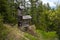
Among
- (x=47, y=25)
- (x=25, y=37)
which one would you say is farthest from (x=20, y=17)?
(x=47, y=25)

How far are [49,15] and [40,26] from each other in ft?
A: 11.2

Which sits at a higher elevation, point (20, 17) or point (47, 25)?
point (20, 17)

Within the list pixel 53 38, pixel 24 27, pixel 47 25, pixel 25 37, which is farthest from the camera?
pixel 47 25

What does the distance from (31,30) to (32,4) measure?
6.79 metres

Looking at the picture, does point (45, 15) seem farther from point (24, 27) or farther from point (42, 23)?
point (24, 27)

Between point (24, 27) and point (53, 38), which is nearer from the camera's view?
point (24, 27)

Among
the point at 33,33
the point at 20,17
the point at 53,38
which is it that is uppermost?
the point at 20,17

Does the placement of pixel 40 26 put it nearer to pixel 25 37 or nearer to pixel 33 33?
pixel 33 33

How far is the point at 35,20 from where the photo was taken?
62.0 ft

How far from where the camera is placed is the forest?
35.8 feet

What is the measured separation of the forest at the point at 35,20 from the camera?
1093 cm

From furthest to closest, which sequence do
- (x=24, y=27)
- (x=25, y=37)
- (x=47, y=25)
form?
(x=47, y=25) → (x=24, y=27) → (x=25, y=37)

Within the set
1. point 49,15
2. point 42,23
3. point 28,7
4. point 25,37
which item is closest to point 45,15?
point 49,15

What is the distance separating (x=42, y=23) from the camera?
68.1 feet
